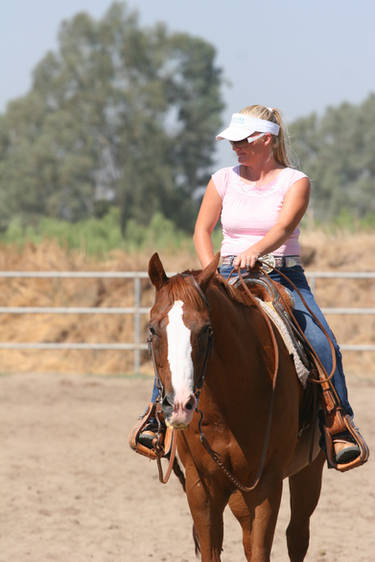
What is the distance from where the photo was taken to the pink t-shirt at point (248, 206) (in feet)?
12.3

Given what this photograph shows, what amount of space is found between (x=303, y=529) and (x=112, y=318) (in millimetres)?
10368

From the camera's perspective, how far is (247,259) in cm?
355

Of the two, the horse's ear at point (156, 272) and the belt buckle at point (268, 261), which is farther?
the belt buckle at point (268, 261)

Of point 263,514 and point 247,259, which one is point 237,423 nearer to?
point 263,514

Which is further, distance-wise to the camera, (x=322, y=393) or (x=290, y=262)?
(x=290, y=262)

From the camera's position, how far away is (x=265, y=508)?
10.8ft

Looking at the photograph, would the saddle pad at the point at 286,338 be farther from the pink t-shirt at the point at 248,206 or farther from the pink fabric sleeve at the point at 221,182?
the pink fabric sleeve at the point at 221,182

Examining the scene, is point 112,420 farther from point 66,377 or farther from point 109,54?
point 109,54

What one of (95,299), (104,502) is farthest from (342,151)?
(104,502)

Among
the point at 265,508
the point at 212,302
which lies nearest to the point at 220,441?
the point at 265,508

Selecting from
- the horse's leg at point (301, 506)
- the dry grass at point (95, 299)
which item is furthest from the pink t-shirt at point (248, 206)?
the dry grass at point (95, 299)

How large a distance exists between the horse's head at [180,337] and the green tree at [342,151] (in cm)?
5434

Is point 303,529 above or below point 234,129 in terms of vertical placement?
below

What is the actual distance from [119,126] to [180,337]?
144 feet
